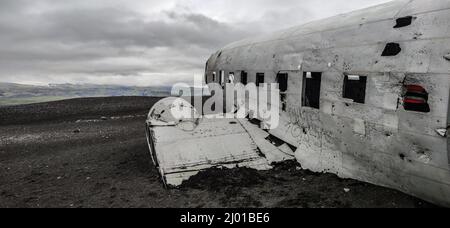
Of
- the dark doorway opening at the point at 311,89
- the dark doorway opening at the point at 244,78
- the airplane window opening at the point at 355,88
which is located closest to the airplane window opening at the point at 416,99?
the airplane window opening at the point at 355,88

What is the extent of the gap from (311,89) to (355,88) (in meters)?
1.41

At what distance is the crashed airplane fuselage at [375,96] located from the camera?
565cm

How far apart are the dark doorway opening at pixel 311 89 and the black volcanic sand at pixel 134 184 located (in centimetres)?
184

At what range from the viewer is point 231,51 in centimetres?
1467

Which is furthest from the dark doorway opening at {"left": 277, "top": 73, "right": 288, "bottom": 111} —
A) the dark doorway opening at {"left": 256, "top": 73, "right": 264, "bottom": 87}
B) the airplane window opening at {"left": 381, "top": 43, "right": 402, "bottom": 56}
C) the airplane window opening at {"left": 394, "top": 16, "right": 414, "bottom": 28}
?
the airplane window opening at {"left": 394, "top": 16, "right": 414, "bottom": 28}

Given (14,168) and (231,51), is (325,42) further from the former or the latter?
(14,168)

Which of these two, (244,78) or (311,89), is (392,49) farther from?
(244,78)

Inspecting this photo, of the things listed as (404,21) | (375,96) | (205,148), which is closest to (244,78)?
(205,148)

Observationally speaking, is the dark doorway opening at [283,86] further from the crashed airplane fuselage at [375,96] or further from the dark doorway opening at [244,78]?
the dark doorway opening at [244,78]

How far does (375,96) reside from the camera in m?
6.59

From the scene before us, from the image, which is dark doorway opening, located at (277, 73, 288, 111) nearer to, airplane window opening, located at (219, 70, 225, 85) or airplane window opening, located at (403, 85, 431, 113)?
airplane window opening, located at (403, 85, 431, 113)

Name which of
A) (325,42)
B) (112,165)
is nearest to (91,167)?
(112,165)

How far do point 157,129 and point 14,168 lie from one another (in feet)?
21.2

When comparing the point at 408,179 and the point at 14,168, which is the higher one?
the point at 408,179
